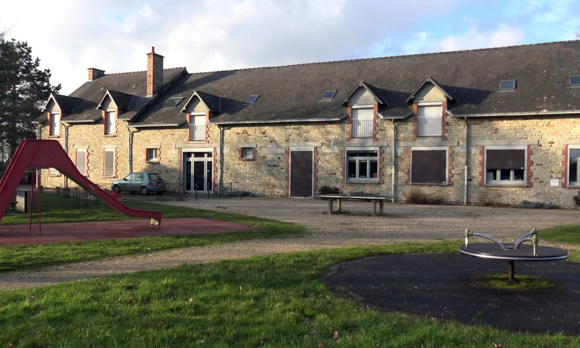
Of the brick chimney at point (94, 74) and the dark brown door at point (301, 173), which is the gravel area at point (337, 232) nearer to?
the dark brown door at point (301, 173)

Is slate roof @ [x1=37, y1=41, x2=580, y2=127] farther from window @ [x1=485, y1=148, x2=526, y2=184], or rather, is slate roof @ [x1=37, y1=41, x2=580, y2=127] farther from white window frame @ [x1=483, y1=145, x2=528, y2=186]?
window @ [x1=485, y1=148, x2=526, y2=184]

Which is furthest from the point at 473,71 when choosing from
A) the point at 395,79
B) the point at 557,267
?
the point at 557,267

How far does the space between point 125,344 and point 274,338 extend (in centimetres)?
119

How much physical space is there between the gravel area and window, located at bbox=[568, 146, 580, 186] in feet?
4.95

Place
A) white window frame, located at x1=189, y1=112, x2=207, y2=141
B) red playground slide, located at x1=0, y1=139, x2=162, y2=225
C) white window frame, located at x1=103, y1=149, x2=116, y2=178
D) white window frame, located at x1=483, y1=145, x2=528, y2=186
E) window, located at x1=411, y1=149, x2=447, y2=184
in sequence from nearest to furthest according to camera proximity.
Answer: red playground slide, located at x1=0, y1=139, x2=162, y2=225 < white window frame, located at x1=483, y1=145, x2=528, y2=186 < window, located at x1=411, y1=149, x2=447, y2=184 < white window frame, located at x1=189, y1=112, x2=207, y2=141 < white window frame, located at x1=103, y1=149, x2=116, y2=178

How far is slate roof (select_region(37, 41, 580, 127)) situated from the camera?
21.2 metres

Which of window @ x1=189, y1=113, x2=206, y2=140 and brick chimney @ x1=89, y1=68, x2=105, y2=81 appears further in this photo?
brick chimney @ x1=89, y1=68, x2=105, y2=81

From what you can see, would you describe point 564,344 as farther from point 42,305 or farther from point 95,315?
point 42,305

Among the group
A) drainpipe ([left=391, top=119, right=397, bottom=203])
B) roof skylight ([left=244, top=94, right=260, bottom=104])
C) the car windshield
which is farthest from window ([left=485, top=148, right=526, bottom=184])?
the car windshield

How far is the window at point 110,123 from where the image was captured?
30328 mm

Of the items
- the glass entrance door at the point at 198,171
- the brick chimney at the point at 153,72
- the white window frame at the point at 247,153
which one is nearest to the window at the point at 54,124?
the brick chimney at the point at 153,72

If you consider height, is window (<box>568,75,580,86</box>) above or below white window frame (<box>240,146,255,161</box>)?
above

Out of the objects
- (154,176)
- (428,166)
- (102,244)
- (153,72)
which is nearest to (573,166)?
(428,166)

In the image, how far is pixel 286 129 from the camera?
25.0m
